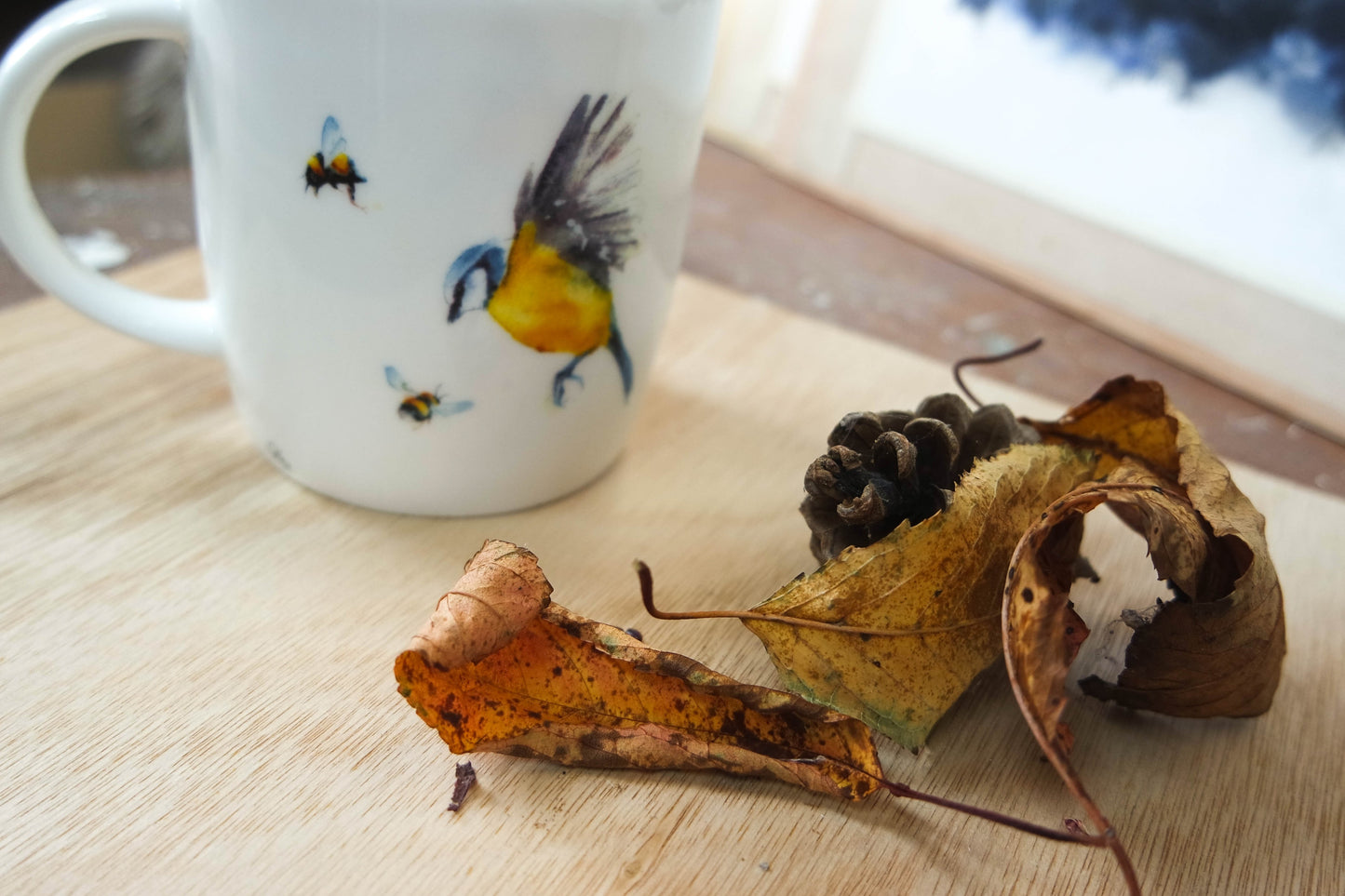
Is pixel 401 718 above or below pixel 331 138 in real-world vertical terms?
below

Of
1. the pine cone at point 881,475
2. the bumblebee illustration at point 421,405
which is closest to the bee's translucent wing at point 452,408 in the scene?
the bumblebee illustration at point 421,405

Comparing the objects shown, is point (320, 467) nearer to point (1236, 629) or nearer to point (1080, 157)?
point (1236, 629)

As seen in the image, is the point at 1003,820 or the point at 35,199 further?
the point at 35,199

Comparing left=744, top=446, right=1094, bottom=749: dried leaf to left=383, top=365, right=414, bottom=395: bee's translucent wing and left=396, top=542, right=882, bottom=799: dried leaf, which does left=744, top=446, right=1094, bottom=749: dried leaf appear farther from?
left=383, top=365, right=414, bottom=395: bee's translucent wing

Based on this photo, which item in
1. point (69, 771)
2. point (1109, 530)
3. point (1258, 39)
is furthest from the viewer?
point (1258, 39)

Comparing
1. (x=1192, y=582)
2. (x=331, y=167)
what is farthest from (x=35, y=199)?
(x=1192, y=582)

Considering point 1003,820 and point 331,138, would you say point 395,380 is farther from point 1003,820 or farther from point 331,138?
point 1003,820

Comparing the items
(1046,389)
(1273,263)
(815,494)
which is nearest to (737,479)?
(815,494)
